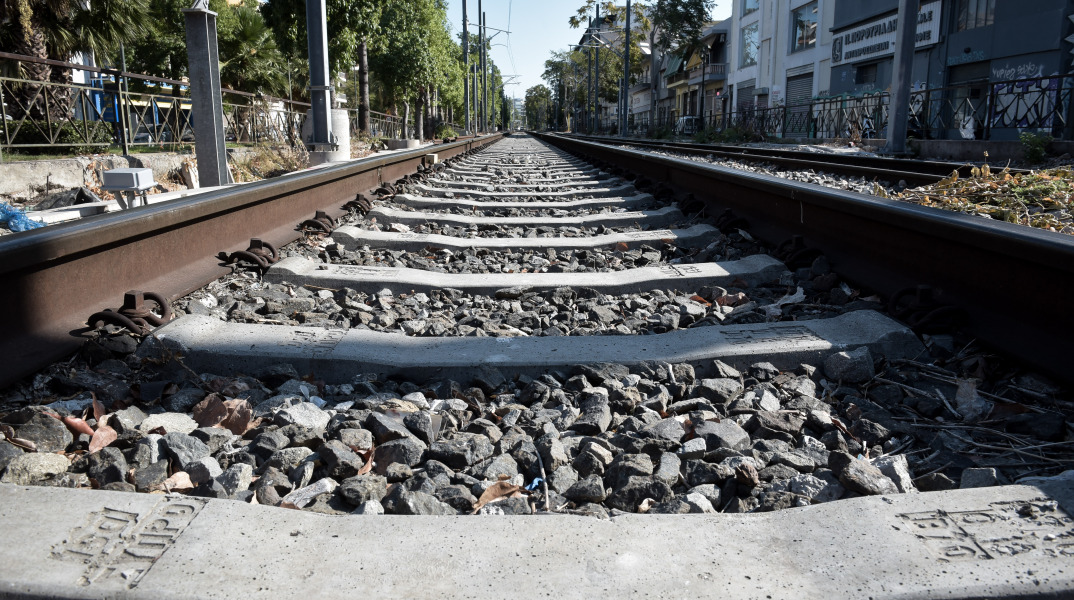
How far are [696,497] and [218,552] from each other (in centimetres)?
103

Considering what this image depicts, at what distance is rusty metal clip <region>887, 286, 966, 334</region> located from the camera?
105 inches

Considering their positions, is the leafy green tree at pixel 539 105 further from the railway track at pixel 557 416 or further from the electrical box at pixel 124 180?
the railway track at pixel 557 416

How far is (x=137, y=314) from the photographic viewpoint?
2699mm

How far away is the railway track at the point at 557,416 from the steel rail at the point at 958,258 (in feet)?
0.06

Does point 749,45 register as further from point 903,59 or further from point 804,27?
point 903,59

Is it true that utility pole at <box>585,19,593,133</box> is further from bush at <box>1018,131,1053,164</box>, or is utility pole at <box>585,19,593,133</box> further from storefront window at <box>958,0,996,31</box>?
bush at <box>1018,131,1053,164</box>

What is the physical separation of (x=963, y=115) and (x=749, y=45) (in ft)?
95.7

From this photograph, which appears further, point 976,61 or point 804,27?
point 804,27

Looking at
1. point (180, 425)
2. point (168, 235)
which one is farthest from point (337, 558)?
point (168, 235)

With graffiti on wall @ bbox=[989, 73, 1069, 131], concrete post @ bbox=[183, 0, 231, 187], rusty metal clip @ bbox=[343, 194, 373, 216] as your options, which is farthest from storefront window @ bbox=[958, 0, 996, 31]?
concrete post @ bbox=[183, 0, 231, 187]

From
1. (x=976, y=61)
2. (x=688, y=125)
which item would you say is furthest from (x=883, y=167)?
(x=688, y=125)

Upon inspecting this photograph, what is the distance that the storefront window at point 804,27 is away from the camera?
37750mm

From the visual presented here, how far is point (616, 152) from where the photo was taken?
11.6 m

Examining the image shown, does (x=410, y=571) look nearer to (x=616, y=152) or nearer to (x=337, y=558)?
(x=337, y=558)
